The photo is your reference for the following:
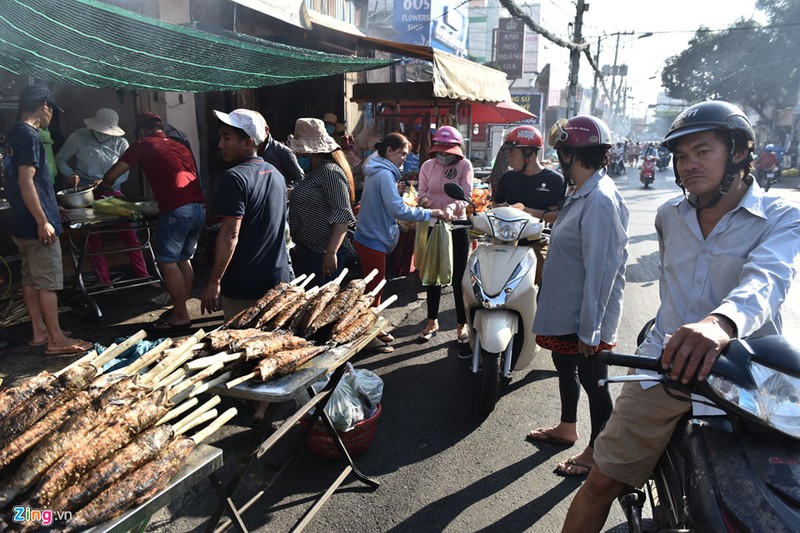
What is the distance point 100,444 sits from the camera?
1689 mm

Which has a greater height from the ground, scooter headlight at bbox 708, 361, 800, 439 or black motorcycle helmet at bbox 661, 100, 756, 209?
black motorcycle helmet at bbox 661, 100, 756, 209

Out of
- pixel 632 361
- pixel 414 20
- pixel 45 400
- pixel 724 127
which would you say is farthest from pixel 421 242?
pixel 414 20

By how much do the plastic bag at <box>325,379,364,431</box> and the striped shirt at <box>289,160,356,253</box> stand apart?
5.00ft

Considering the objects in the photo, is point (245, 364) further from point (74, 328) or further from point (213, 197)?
point (213, 197)

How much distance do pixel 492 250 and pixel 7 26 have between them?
3.56 m

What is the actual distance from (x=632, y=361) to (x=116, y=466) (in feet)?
5.69

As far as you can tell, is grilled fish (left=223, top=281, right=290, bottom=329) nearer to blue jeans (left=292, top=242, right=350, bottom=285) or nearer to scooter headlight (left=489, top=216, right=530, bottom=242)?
blue jeans (left=292, top=242, right=350, bottom=285)

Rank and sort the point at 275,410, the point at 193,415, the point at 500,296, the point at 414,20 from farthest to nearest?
the point at 414,20, the point at 500,296, the point at 275,410, the point at 193,415

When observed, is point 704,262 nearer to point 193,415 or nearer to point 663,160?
point 193,415

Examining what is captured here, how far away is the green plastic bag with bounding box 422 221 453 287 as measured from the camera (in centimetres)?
519

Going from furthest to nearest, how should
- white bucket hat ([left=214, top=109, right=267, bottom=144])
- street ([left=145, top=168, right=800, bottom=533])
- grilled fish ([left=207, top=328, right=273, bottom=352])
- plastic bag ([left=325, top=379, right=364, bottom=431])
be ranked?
white bucket hat ([left=214, top=109, right=267, bottom=144]), plastic bag ([left=325, top=379, right=364, bottom=431]), street ([left=145, top=168, right=800, bottom=533]), grilled fish ([left=207, top=328, right=273, bottom=352])

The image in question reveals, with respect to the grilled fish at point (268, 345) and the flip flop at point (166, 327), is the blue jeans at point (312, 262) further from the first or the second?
the grilled fish at point (268, 345)

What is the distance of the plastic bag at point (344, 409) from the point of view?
329 cm

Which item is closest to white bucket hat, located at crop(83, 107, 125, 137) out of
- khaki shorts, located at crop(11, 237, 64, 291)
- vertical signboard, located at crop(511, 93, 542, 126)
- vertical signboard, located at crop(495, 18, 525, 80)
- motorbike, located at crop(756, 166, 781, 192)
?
khaki shorts, located at crop(11, 237, 64, 291)
